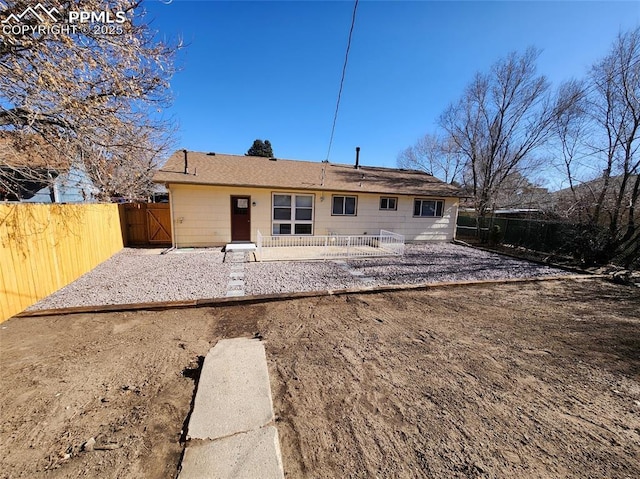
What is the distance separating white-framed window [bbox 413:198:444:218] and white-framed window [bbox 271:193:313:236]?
5269mm

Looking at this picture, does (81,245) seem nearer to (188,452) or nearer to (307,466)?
(188,452)

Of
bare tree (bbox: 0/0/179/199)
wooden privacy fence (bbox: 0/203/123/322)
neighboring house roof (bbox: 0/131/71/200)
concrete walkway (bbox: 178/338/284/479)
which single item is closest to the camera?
concrete walkway (bbox: 178/338/284/479)

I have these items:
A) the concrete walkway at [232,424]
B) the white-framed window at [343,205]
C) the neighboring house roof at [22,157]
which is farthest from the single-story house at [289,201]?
the concrete walkway at [232,424]

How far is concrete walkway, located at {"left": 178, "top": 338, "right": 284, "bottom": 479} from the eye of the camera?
1.78 metres

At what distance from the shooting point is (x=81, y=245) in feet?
20.2

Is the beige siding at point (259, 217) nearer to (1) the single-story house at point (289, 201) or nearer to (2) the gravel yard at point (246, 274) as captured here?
(1) the single-story house at point (289, 201)

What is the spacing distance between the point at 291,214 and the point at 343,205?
2328mm

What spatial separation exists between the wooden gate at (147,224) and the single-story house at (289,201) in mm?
1786

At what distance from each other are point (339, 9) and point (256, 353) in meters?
7.68

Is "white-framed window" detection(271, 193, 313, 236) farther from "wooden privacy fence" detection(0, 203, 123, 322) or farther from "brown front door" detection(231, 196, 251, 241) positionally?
"wooden privacy fence" detection(0, 203, 123, 322)

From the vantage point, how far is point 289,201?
1027 centimetres

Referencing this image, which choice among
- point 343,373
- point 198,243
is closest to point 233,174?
point 198,243

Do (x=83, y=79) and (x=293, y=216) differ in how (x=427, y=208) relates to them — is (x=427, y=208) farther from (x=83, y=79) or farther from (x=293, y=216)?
(x=83, y=79)

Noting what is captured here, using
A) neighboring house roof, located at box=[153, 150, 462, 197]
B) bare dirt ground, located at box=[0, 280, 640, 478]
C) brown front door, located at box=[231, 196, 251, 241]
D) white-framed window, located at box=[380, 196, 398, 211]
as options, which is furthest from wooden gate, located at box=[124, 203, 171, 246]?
white-framed window, located at box=[380, 196, 398, 211]
